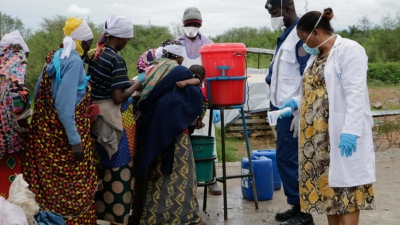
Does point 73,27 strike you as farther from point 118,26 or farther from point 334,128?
point 334,128

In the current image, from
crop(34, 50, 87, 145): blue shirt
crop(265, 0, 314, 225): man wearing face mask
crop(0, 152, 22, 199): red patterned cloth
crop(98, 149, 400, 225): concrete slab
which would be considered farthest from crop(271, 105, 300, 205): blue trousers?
crop(0, 152, 22, 199): red patterned cloth

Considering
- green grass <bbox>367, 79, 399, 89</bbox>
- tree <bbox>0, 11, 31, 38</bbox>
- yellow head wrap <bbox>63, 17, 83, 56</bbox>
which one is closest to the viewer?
yellow head wrap <bbox>63, 17, 83, 56</bbox>

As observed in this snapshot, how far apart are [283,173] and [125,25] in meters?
1.89

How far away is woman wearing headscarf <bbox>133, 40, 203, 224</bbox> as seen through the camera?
14.6 feet

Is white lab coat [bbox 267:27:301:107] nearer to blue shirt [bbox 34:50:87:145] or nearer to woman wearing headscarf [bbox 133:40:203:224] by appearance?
woman wearing headscarf [bbox 133:40:203:224]

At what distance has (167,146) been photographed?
445cm

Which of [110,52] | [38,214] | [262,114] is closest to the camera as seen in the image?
[38,214]

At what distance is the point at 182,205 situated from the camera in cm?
453

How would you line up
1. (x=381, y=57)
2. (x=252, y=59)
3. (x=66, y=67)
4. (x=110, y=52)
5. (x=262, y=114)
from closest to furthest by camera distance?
1. (x=66, y=67)
2. (x=110, y=52)
3. (x=262, y=114)
4. (x=252, y=59)
5. (x=381, y=57)

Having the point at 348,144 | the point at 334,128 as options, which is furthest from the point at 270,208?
the point at 348,144

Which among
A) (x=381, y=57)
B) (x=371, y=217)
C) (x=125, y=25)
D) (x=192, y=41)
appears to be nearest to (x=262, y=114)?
(x=192, y=41)

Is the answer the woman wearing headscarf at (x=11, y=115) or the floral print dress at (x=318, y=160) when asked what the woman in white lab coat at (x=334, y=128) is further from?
the woman wearing headscarf at (x=11, y=115)

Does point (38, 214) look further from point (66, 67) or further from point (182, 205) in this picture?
point (182, 205)

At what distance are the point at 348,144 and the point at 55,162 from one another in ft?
7.03
